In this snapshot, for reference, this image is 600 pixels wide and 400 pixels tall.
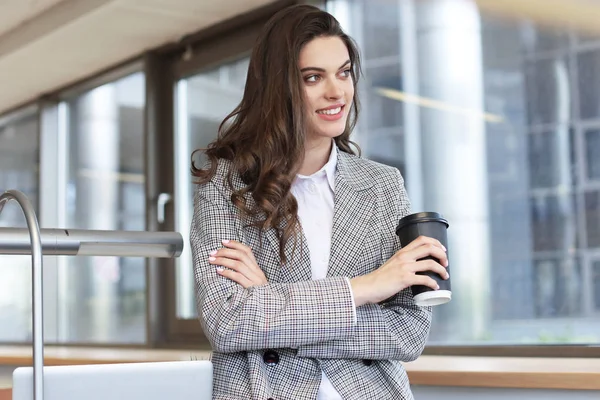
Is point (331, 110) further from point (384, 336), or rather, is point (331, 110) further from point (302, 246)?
point (384, 336)

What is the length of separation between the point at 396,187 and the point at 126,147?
3.22 m

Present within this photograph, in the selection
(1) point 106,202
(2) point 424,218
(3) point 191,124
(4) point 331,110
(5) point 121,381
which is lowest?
(5) point 121,381

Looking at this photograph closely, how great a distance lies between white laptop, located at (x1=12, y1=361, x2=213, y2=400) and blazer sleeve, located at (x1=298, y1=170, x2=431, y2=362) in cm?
30

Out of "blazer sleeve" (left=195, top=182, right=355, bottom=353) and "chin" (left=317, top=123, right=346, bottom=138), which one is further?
"chin" (left=317, top=123, right=346, bottom=138)

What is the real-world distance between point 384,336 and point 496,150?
55.8 inches

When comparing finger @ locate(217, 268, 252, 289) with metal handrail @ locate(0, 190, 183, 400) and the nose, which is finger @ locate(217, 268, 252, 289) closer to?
metal handrail @ locate(0, 190, 183, 400)

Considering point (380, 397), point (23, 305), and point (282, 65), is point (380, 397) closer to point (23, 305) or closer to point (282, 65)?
point (282, 65)

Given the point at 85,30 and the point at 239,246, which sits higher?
the point at 85,30

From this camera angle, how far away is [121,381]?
3.64ft

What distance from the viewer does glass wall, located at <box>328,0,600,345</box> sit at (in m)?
2.49

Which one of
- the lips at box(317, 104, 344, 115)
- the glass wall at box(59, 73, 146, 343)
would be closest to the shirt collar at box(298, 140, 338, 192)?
the lips at box(317, 104, 344, 115)

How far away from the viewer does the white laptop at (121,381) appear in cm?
105

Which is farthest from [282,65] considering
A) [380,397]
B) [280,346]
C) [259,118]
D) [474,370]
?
[474,370]

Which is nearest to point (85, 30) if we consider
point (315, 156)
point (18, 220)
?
point (18, 220)
